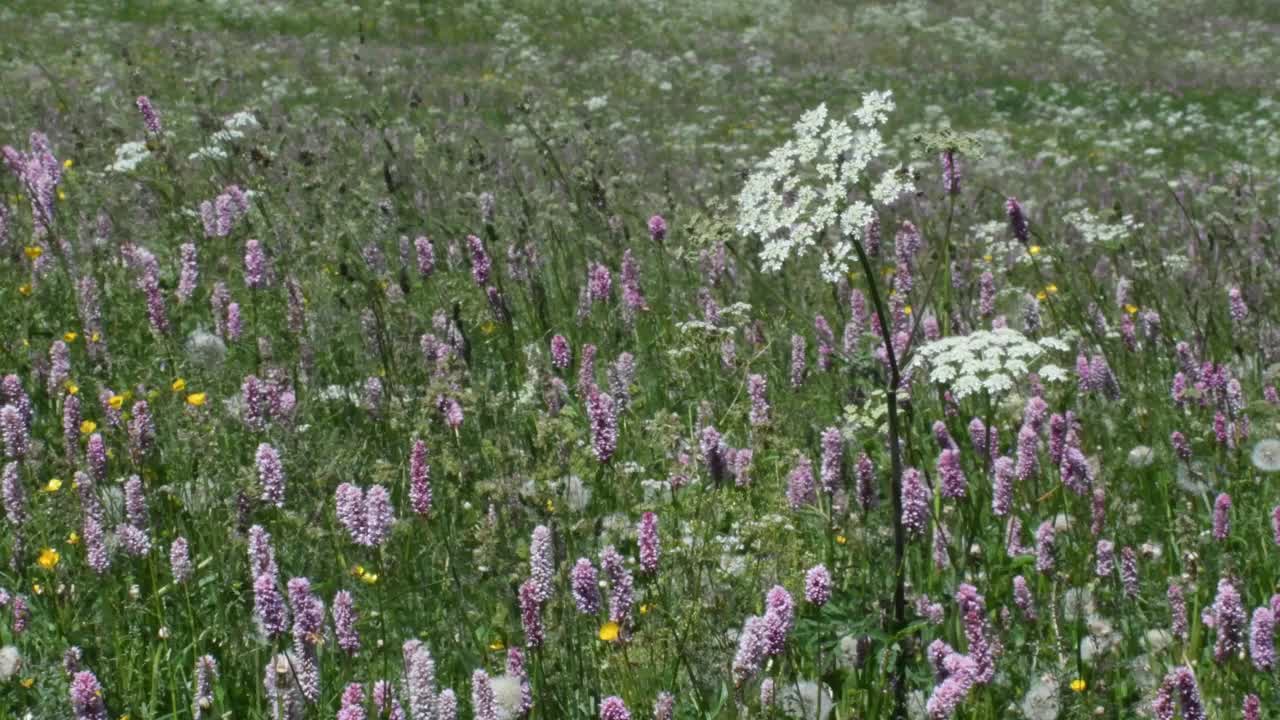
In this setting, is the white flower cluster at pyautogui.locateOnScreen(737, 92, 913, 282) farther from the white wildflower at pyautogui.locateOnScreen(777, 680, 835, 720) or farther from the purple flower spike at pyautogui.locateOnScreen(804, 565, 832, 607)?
the white wildflower at pyautogui.locateOnScreen(777, 680, 835, 720)

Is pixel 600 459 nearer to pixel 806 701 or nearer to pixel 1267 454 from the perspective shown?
pixel 806 701

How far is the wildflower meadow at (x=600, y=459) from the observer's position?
3.36 meters

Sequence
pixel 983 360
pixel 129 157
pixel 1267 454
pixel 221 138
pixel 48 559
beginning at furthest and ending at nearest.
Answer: pixel 129 157 → pixel 221 138 → pixel 1267 454 → pixel 48 559 → pixel 983 360

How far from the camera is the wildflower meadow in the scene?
336cm

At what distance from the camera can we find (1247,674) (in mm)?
3576

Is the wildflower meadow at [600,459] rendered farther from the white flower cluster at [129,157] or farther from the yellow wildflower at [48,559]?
the white flower cluster at [129,157]

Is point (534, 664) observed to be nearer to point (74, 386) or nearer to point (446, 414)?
point (446, 414)

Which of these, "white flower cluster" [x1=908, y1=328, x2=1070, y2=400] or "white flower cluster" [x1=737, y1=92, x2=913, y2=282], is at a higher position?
"white flower cluster" [x1=737, y1=92, x2=913, y2=282]

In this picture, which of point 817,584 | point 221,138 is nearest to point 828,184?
point 817,584

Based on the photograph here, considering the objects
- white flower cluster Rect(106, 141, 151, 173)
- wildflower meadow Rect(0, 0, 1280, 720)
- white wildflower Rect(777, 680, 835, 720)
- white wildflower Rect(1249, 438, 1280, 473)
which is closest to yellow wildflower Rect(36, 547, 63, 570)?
wildflower meadow Rect(0, 0, 1280, 720)

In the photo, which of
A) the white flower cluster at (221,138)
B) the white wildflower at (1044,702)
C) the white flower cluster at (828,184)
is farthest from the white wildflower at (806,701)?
the white flower cluster at (221,138)

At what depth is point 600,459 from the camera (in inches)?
160

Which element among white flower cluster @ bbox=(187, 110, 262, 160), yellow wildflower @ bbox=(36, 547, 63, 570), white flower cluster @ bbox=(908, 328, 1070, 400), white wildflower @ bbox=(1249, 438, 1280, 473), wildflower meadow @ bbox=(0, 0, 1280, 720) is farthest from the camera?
white flower cluster @ bbox=(187, 110, 262, 160)

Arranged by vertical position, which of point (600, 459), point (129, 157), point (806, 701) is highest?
point (600, 459)
